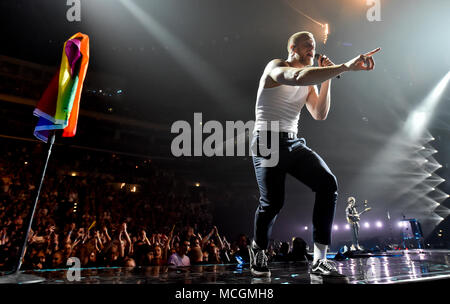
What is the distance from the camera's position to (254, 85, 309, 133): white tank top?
1.85 meters

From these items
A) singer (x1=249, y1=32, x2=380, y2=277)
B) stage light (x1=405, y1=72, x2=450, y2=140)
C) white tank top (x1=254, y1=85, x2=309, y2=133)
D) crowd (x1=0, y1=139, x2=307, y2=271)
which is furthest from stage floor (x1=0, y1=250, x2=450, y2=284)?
stage light (x1=405, y1=72, x2=450, y2=140)

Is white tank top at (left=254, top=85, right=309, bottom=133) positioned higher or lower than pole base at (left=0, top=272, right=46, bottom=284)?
higher

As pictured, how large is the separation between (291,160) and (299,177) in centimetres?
15

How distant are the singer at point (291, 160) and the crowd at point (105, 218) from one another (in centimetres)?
253

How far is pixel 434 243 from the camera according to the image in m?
11.0

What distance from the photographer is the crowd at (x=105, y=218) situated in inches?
189

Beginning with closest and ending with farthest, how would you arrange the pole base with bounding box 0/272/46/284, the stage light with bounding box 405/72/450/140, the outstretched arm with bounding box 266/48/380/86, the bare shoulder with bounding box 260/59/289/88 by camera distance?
1. the pole base with bounding box 0/272/46/284
2. the outstretched arm with bounding box 266/48/380/86
3. the bare shoulder with bounding box 260/59/289/88
4. the stage light with bounding box 405/72/450/140

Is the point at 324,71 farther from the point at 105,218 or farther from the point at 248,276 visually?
the point at 105,218

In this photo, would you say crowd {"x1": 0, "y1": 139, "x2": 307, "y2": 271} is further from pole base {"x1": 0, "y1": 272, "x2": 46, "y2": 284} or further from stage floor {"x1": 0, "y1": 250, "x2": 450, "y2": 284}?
pole base {"x1": 0, "y1": 272, "x2": 46, "y2": 284}

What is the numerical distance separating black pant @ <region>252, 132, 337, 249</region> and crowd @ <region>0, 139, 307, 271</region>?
251 cm

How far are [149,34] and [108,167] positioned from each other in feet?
30.3

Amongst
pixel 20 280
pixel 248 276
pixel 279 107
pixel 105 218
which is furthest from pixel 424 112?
pixel 105 218

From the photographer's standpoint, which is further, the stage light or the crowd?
the stage light
